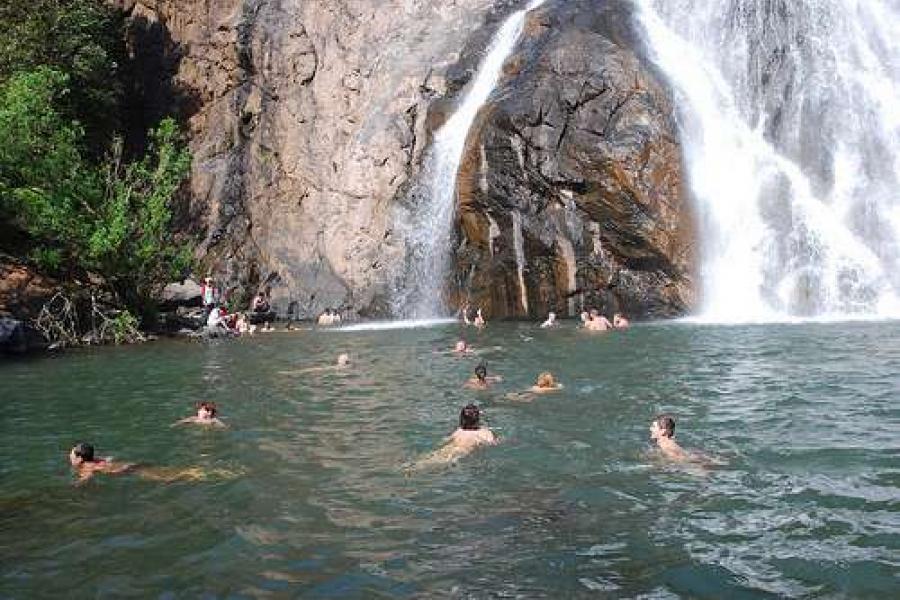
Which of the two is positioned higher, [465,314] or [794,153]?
[794,153]

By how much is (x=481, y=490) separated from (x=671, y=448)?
253cm

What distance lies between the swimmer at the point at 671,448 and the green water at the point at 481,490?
258 millimetres

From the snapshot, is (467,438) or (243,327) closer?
(467,438)

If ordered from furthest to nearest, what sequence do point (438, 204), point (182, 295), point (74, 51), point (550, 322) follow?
1. point (74, 51)
2. point (182, 295)
3. point (438, 204)
4. point (550, 322)

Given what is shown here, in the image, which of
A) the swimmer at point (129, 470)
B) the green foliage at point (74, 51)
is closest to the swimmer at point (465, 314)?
the green foliage at point (74, 51)

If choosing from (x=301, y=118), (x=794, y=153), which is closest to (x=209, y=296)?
(x=301, y=118)

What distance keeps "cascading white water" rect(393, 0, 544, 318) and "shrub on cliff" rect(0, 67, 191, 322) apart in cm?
820

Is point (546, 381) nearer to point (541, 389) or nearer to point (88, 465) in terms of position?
point (541, 389)

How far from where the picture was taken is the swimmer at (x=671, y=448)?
9.98m

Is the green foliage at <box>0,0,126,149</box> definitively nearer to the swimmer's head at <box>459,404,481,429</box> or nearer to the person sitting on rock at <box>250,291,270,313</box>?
the person sitting on rock at <box>250,291,270,313</box>

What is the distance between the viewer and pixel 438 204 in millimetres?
31641

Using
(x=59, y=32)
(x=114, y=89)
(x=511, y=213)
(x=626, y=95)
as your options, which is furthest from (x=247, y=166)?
(x=626, y=95)

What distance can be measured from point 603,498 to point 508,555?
6.19 feet

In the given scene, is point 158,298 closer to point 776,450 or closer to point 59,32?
point 59,32
